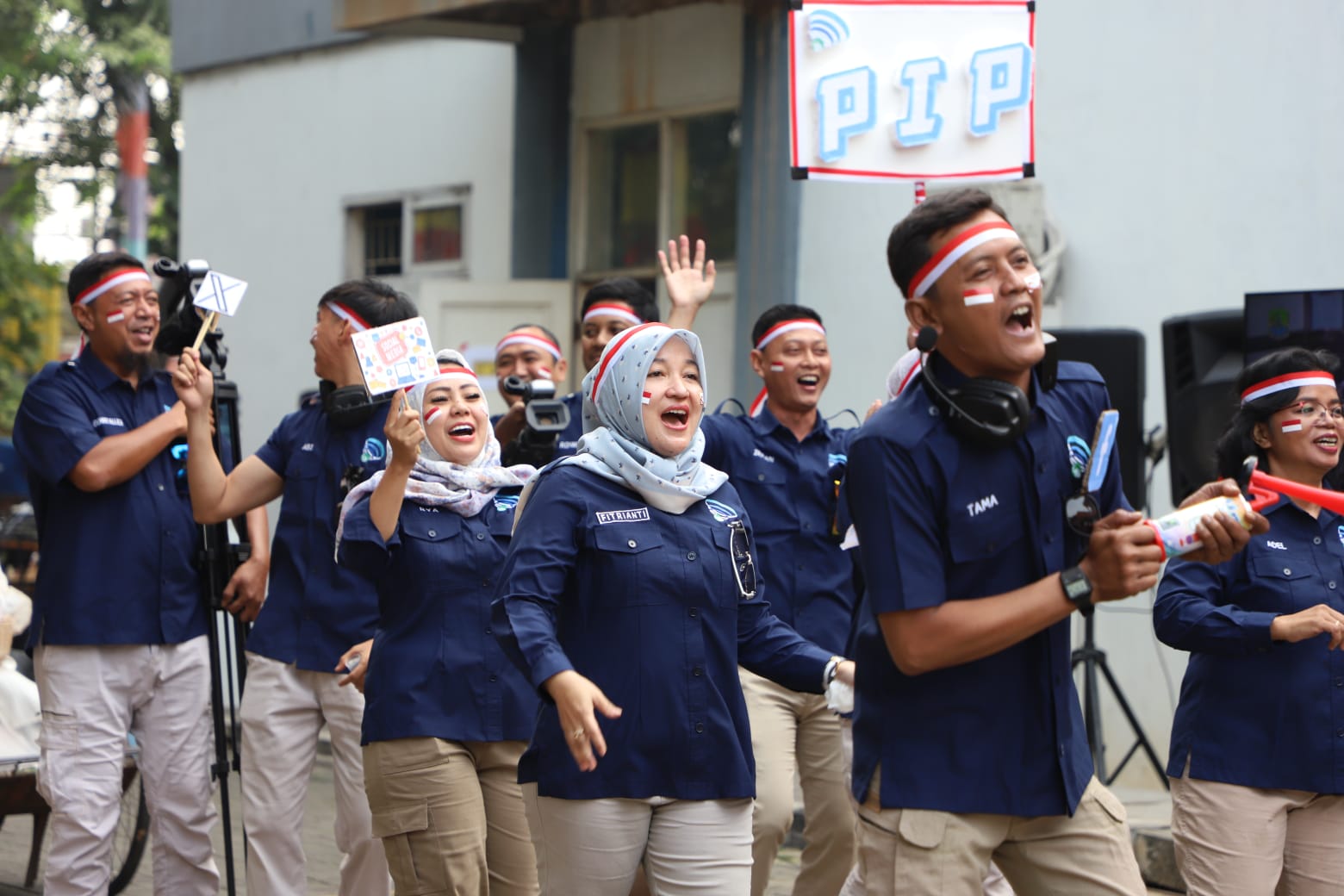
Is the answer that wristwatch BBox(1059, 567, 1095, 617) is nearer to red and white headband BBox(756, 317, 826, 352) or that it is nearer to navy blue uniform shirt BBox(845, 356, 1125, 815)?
navy blue uniform shirt BBox(845, 356, 1125, 815)

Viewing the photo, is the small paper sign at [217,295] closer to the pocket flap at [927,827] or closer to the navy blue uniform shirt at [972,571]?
the navy blue uniform shirt at [972,571]

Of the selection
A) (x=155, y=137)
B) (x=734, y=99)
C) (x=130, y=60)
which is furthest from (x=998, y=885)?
(x=155, y=137)

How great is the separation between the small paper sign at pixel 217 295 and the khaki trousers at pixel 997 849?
3172 millimetres

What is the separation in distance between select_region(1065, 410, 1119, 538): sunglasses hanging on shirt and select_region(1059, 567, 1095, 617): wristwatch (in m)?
0.12

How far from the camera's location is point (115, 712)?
605 cm

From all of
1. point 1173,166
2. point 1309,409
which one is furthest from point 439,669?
point 1173,166

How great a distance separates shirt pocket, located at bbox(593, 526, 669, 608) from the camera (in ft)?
13.8

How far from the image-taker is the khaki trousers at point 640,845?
4145mm

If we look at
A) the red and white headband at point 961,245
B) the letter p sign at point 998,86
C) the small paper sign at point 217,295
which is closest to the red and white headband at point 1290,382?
the red and white headband at point 961,245

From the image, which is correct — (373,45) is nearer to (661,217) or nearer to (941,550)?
(661,217)

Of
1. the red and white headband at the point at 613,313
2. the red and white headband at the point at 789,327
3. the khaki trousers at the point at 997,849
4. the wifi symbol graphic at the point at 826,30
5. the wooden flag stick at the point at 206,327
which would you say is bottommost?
the khaki trousers at the point at 997,849

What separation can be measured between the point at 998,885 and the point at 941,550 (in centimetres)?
305

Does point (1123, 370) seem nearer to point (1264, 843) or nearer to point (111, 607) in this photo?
point (1264, 843)

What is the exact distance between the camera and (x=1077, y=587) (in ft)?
10.7
